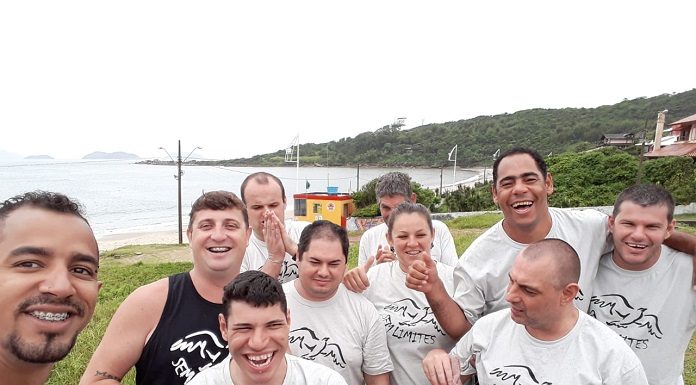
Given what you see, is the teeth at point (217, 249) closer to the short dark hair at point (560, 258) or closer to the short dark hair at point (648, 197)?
the short dark hair at point (560, 258)

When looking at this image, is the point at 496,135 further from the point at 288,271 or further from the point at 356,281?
the point at 356,281

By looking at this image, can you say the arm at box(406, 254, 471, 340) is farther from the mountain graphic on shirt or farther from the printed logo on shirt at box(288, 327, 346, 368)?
the printed logo on shirt at box(288, 327, 346, 368)

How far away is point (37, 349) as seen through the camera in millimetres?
1643

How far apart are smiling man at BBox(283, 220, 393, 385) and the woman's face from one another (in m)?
0.50

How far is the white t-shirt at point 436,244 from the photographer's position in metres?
4.28

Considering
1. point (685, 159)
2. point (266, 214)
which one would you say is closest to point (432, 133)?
point (685, 159)

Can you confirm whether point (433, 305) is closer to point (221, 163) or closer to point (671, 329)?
point (671, 329)

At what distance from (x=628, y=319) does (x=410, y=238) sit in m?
1.56

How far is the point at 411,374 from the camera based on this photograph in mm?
3059

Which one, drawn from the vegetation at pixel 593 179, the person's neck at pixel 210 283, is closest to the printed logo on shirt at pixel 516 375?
the person's neck at pixel 210 283

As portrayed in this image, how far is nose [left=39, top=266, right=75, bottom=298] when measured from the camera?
1.66 metres

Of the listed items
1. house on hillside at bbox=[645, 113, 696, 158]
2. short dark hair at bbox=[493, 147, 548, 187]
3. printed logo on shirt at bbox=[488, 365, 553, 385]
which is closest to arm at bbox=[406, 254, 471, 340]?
printed logo on shirt at bbox=[488, 365, 553, 385]

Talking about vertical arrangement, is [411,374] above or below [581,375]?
below

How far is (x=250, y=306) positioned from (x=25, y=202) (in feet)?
3.65
